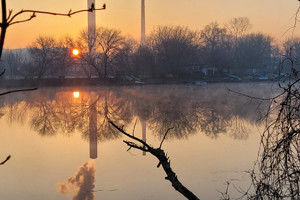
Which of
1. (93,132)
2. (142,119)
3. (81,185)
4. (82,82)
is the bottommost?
(81,185)

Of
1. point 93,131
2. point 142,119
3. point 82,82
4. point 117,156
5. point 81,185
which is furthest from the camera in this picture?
point 82,82

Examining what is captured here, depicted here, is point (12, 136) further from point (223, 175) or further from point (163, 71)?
point (163, 71)

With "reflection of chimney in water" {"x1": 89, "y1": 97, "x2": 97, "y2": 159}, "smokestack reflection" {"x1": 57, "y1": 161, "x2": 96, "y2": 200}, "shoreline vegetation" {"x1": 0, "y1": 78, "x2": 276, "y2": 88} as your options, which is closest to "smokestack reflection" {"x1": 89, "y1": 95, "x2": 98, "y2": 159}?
"reflection of chimney in water" {"x1": 89, "y1": 97, "x2": 97, "y2": 159}

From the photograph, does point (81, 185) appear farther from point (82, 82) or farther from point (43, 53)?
point (43, 53)

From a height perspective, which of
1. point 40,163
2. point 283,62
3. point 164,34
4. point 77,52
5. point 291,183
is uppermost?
point 164,34

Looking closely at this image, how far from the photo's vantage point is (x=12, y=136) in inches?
465

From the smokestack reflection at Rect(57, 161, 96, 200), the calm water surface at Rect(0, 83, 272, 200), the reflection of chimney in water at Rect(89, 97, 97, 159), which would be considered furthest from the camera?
the reflection of chimney in water at Rect(89, 97, 97, 159)

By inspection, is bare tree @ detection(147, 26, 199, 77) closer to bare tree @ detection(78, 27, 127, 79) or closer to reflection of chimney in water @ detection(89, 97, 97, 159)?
bare tree @ detection(78, 27, 127, 79)

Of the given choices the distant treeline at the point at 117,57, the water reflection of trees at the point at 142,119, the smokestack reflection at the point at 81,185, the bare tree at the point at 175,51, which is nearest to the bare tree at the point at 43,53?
the distant treeline at the point at 117,57

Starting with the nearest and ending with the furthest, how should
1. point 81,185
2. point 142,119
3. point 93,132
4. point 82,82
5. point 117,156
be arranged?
point 81,185, point 117,156, point 93,132, point 142,119, point 82,82

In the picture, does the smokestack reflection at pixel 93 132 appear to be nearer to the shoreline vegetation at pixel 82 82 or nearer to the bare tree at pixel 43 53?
the shoreline vegetation at pixel 82 82

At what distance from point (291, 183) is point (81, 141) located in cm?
913

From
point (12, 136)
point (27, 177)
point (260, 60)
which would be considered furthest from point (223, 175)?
point (260, 60)

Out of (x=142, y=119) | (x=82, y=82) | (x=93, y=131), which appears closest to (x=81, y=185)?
(x=93, y=131)
